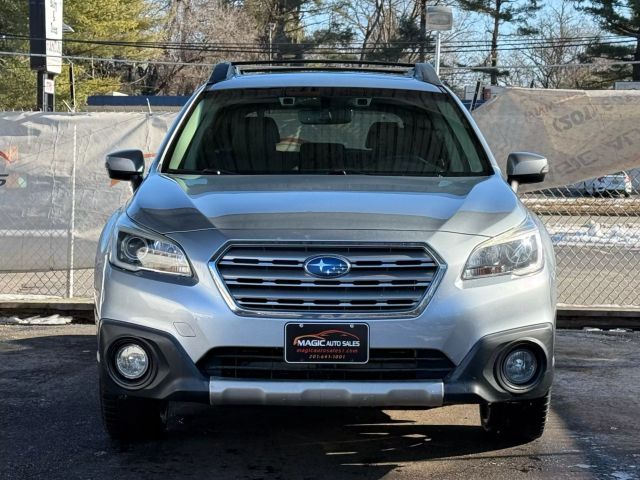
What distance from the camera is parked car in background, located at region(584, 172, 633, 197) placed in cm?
890

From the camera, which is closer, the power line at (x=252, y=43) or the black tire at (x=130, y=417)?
the black tire at (x=130, y=417)

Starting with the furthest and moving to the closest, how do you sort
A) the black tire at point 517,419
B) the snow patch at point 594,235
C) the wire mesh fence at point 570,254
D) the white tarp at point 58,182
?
the snow patch at point 594,235, the wire mesh fence at point 570,254, the white tarp at point 58,182, the black tire at point 517,419

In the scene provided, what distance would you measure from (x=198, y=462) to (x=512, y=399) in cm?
146

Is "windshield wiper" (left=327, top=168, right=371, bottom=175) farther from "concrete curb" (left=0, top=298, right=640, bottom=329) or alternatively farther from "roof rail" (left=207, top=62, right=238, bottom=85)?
"concrete curb" (left=0, top=298, right=640, bottom=329)

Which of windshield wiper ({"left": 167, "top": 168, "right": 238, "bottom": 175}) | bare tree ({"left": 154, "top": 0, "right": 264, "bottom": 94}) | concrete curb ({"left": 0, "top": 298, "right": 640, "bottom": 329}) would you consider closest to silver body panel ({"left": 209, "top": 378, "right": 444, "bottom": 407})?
windshield wiper ({"left": 167, "top": 168, "right": 238, "bottom": 175})

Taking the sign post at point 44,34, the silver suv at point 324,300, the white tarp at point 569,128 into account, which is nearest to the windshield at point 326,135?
the silver suv at point 324,300

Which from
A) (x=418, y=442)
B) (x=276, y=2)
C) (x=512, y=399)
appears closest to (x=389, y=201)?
(x=512, y=399)

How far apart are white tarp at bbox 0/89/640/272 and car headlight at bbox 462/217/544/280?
14.3 feet

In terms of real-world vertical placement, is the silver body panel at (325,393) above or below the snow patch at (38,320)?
above

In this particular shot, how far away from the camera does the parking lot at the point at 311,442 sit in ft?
13.3

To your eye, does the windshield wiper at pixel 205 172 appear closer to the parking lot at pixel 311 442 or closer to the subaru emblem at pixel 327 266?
the subaru emblem at pixel 327 266

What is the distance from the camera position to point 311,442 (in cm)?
452

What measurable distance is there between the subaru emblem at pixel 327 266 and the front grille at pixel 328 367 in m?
0.35

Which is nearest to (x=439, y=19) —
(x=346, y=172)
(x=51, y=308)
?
(x=51, y=308)
